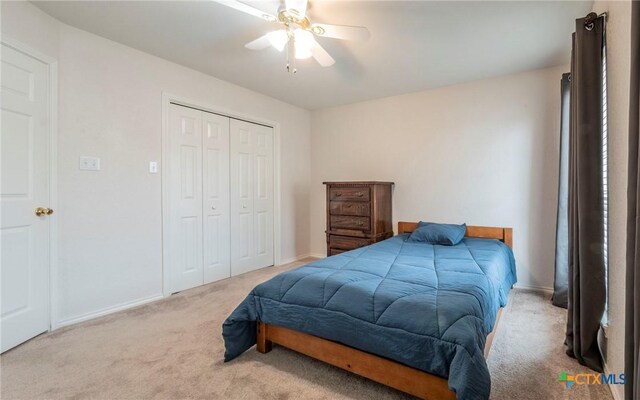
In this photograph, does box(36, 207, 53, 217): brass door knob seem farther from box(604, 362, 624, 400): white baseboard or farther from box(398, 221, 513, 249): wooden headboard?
box(398, 221, 513, 249): wooden headboard

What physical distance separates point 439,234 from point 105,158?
313cm

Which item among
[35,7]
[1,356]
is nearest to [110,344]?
[1,356]

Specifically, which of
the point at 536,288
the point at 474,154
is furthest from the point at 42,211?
the point at 536,288

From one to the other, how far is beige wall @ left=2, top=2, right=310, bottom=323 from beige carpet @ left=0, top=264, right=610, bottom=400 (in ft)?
1.22

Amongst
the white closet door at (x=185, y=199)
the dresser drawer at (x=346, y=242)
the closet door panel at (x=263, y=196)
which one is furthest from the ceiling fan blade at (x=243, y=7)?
the dresser drawer at (x=346, y=242)

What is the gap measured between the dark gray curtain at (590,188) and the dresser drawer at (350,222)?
2064 millimetres

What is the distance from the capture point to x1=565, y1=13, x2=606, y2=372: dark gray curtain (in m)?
1.71

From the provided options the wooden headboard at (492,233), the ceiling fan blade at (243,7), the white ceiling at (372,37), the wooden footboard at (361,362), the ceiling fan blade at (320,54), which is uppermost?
the white ceiling at (372,37)

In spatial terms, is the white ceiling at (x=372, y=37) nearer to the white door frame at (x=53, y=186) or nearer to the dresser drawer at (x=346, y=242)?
the white door frame at (x=53, y=186)

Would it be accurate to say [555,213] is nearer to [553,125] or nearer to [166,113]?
[553,125]

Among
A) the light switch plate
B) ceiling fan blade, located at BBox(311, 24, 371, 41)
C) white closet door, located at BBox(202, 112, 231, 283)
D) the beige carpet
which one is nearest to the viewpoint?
the beige carpet

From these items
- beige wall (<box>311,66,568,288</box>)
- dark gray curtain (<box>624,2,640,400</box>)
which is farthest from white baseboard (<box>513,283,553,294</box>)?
dark gray curtain (<box>624,2,640,400</box>)

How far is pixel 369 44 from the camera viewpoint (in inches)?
102

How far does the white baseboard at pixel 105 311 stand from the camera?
2.34 metres
